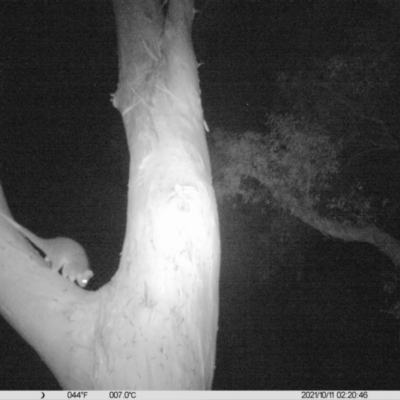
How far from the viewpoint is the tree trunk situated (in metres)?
1.50

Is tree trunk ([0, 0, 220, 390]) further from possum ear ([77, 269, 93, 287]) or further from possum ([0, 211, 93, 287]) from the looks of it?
possum ear ([77, 269, 93, 287])

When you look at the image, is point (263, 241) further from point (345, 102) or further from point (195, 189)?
point (195, 189)

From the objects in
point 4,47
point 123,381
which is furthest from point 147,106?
point 4,47

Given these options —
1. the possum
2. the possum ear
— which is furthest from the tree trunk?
the possum ear

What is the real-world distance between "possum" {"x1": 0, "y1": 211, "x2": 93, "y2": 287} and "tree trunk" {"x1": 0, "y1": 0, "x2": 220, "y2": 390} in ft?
0.35

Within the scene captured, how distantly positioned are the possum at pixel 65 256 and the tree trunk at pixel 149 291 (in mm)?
108

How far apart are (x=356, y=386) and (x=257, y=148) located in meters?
8.94

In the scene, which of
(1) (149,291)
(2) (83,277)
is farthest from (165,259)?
(2) (83,277)

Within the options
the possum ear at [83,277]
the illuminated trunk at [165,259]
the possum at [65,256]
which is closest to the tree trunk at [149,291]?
the illuminated trunk at [165,259]

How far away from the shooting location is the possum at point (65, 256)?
2.12 metres

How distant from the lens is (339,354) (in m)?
11.7

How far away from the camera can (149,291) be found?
1.55 meters

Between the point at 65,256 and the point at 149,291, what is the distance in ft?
2.64

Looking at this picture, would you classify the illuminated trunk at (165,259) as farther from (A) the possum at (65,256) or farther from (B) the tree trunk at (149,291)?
(A) the possum at (65,256)
